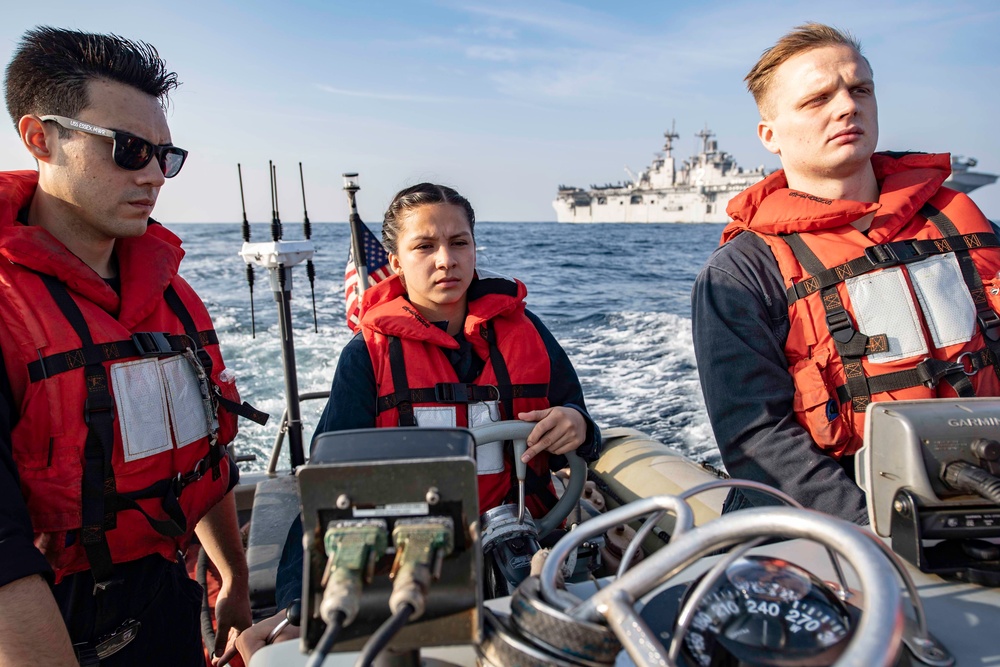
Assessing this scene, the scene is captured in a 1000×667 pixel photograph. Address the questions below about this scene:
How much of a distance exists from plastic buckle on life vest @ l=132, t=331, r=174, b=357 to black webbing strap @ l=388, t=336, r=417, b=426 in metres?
0.68

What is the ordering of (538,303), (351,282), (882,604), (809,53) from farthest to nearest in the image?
(538,303) → (351,282) → (809,53) → (882,604)

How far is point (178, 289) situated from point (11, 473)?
855 millimetres

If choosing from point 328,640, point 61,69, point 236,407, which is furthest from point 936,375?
point 61,69

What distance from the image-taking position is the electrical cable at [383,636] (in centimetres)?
61

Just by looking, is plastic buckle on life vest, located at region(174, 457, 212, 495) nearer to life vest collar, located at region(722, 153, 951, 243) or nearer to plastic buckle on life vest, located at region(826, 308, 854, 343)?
life vest collar, located at region(722, 153, 951, 243)

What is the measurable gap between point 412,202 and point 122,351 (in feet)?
3.44

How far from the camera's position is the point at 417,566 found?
2.24 ft

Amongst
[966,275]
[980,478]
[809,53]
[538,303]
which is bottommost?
[538,303]

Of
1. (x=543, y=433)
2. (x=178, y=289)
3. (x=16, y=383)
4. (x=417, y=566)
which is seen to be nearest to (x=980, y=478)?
(x=417, y=566)

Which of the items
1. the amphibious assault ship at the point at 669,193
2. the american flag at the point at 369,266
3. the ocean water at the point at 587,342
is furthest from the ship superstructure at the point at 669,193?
the american flag at the point at 369,266

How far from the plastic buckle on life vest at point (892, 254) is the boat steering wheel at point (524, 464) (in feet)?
3.51

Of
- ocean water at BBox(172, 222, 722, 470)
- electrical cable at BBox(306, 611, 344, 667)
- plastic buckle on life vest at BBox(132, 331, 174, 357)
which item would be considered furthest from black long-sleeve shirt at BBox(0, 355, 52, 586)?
ocean water at BBox(172, 222, 722, 470)

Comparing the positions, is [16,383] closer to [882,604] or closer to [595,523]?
[595,523]

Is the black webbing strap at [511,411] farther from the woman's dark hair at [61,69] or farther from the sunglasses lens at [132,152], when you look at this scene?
the woman's dark hair at [61,69]
